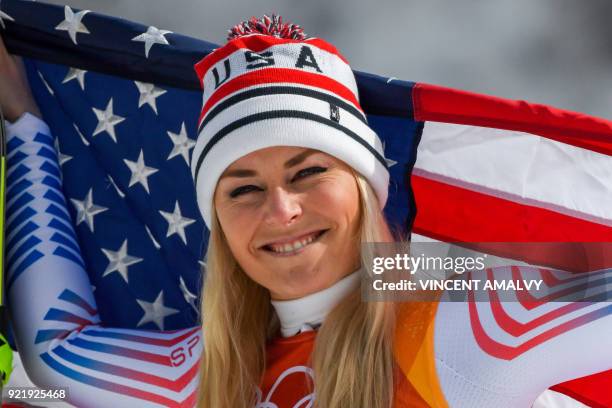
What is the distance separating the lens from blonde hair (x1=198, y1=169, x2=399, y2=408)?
2209 mm

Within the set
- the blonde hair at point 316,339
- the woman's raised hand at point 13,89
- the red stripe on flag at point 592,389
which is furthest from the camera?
the woman's raised hand at point 13,89

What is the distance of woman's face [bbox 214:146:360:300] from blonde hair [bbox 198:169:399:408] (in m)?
0.07

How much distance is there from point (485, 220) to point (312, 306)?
0.63 meters

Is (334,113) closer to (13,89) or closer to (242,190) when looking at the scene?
(242,190)

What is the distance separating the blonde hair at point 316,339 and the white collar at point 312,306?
0.14ft

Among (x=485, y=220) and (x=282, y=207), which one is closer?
(x=282, y=207)

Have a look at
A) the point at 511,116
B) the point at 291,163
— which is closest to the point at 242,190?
the point at 291,163

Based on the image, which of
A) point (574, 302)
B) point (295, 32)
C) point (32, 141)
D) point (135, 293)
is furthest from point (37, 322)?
point (574, 302)

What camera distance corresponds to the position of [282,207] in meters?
2.28

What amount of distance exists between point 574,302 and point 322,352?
706mm

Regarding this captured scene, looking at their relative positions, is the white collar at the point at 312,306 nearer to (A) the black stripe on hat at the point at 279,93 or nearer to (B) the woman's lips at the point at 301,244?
(B) the woman's lips at the point at 301,244

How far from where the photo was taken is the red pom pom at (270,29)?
2.66 metres

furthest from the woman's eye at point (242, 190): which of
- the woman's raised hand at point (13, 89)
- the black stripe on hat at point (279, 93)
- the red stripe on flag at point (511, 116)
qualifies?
the woman's raised hand at point (13, 89)

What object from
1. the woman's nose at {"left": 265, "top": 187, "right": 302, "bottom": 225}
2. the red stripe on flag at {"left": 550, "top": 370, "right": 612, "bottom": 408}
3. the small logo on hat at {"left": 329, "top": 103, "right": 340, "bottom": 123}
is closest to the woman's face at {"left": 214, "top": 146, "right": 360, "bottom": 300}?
the woman's nose at {"left": 265, "top": 187, "right": 302, "bottom": 225}
